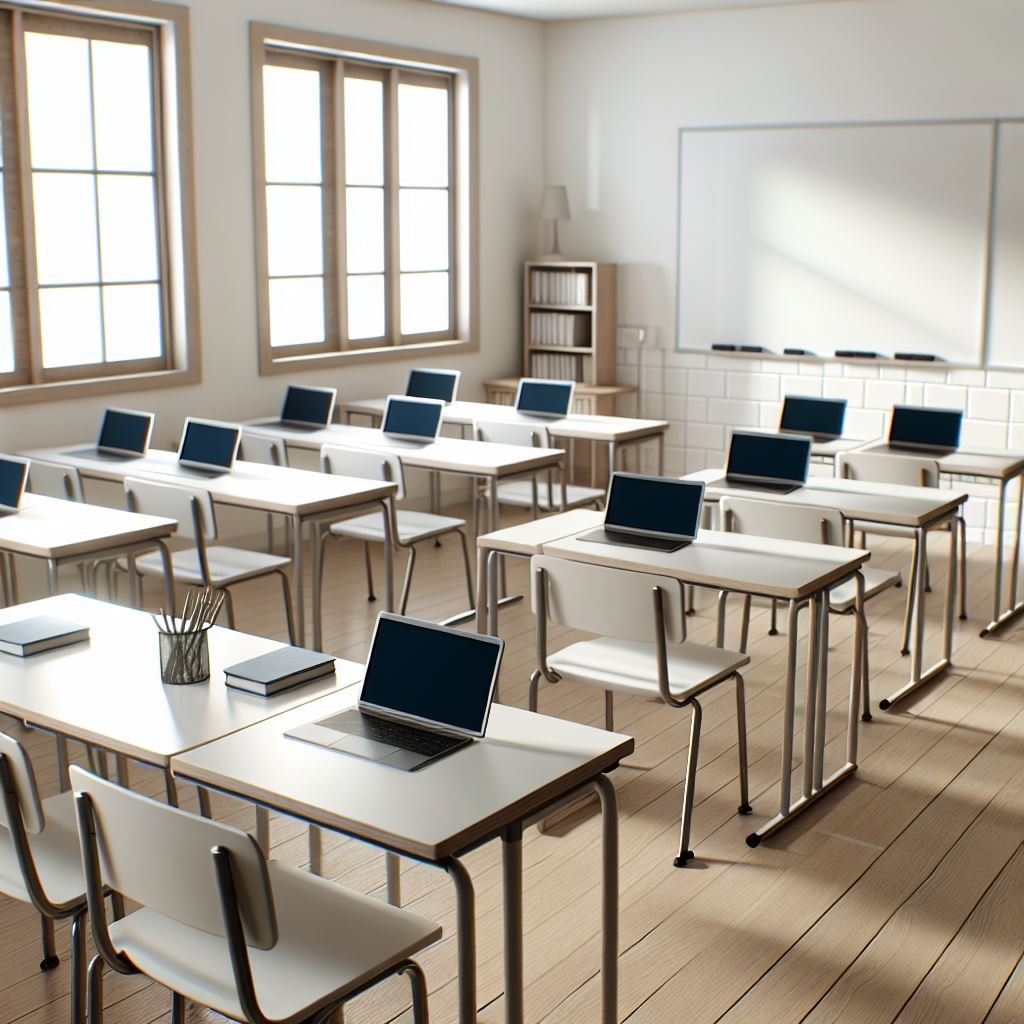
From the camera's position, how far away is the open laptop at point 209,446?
541 centimetres

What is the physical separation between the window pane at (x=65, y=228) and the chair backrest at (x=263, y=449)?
3.72ft

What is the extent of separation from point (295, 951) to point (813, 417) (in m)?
4.74

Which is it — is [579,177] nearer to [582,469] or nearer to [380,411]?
[582,469]

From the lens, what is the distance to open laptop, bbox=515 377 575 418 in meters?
6.83

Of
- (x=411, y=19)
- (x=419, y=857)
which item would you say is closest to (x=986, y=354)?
(x=411, y=19)

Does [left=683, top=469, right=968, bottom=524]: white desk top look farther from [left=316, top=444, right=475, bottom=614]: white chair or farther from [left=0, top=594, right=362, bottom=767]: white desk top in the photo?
[left=0, top=594, right=362, bottom=767]: white desk top

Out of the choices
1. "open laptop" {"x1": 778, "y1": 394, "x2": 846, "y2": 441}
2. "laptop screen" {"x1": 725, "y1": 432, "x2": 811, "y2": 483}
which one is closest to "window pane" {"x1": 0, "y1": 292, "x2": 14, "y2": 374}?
"laptop screen" {"x1": 725, "y1": 432, "x2": 811, "y2": 483}

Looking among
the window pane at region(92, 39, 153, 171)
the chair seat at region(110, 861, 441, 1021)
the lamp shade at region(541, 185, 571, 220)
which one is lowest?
the chair seat at region(110, 861, 441, 1021)

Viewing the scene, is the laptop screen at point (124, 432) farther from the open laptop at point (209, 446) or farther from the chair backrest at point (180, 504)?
the chair backrest at point (180, 504)

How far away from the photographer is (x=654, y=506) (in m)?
4.06

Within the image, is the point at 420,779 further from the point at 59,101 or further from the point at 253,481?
the point at 59,101

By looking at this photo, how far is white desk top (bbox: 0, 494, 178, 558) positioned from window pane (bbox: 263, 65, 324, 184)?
3.16 metres

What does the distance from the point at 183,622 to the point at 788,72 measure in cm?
627

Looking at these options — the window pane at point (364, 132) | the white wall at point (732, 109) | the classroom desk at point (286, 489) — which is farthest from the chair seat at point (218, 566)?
the white wall at point (732, 109)
